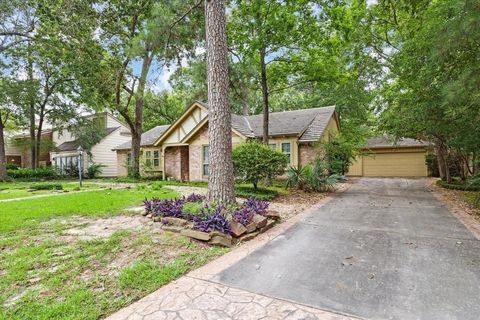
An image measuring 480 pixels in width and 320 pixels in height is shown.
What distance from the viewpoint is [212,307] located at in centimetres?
277

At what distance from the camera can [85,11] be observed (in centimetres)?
1086

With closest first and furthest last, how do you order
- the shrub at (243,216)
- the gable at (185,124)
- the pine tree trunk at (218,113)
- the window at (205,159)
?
1. the shrub at (243,216)
2. the pine tree trunk at (218,113)
3. the window at (205,159)
4. the gable at (185,124)

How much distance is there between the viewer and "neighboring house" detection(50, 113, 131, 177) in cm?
2431

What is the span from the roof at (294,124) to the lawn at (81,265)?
34.7 ft

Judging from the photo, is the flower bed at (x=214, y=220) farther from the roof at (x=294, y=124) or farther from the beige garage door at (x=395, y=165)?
the beige garage door at (x=395, y=165)

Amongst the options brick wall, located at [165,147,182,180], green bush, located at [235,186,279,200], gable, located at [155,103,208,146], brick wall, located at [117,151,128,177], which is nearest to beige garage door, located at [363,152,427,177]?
gable, located at [155,103,208,146]

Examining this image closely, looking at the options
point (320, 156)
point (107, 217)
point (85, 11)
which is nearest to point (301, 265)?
point (107, 217)

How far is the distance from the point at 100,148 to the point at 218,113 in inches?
892

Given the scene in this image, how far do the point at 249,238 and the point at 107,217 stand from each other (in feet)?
12.8

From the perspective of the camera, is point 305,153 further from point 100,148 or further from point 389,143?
point 100,148

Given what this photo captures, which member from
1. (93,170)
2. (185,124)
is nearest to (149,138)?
(185,124)

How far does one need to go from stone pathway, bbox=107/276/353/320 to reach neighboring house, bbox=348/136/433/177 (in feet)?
64.3

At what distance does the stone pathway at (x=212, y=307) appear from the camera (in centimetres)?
260

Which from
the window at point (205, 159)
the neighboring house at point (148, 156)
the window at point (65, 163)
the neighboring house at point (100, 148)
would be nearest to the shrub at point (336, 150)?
the window at point (205, 159)
